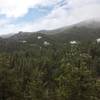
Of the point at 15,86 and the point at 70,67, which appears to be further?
the point at 15,86

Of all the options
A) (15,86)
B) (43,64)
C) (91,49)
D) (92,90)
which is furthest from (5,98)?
(91,49)

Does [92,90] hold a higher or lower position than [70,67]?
lower

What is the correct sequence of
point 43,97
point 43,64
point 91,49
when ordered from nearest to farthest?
point 43,97, point 43,64, point 91,49

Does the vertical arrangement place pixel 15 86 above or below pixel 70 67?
below

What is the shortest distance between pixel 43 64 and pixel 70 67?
94.7m

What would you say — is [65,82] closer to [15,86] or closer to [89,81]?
[89,81]

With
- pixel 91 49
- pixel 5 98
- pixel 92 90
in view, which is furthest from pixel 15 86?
pixel 91 49

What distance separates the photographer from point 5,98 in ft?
→ 132

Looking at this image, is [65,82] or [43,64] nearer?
[65,82]

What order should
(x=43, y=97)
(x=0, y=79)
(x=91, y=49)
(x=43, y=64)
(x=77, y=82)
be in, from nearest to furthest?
1. (x=77, y=82)
2. (x=0, y=79)
3. (x=43, y=97)
4. (x=43, y=64)
5. (x=91, y=49)

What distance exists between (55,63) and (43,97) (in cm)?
8883

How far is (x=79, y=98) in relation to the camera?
36.7 meters

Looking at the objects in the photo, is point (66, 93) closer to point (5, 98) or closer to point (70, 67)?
point (70, 67)

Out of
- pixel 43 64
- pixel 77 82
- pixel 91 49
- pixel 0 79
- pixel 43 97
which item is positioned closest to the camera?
Result: pixel 77 82
